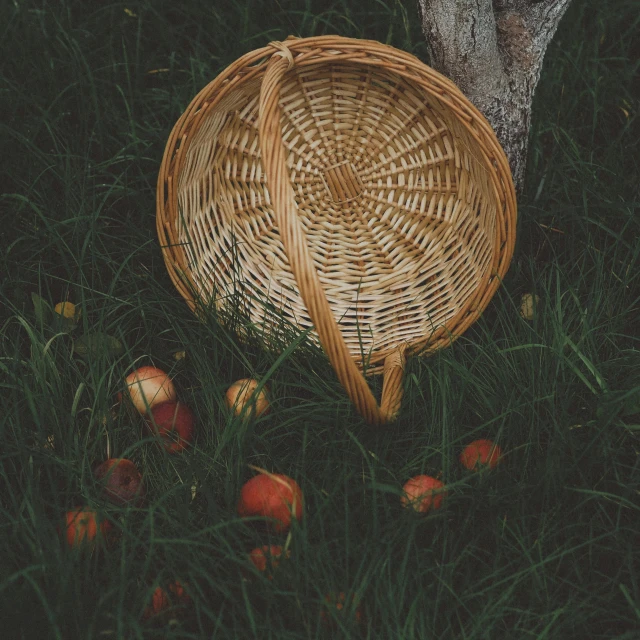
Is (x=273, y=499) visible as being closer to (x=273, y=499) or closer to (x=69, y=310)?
(x=273, y=499)

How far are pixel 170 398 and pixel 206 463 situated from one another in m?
0.18

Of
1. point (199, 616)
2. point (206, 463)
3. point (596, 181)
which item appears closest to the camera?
point (199, 616)

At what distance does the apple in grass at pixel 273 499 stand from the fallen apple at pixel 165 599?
18cm

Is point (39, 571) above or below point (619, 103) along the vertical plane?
below

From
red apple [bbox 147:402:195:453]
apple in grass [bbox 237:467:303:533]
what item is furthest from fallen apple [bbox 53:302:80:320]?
apple in grass [bbox 237:467:303:533]

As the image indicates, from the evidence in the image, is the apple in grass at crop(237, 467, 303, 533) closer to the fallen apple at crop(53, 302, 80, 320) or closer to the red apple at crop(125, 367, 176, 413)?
the red apple at crop(125, 367, 176, 413)

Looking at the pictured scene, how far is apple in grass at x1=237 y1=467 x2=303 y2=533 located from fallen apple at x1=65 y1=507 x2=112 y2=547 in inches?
10.1

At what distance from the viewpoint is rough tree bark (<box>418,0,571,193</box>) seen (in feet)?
5.17

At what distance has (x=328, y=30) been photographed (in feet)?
7.64

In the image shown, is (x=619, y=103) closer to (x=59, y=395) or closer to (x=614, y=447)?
(x=614, y=447)

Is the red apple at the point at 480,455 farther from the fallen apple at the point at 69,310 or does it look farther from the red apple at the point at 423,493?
the fallen apple at the point at 69,310

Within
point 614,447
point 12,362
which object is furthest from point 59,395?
point 614,447

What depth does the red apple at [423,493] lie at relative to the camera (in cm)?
128

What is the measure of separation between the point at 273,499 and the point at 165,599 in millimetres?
242
